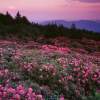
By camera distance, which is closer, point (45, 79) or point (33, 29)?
point (45, 79)

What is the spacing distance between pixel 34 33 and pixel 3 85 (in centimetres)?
7275

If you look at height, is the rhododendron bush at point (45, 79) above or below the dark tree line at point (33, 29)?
above

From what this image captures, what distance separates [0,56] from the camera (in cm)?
1759

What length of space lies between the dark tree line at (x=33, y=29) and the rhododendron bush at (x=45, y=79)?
200ft

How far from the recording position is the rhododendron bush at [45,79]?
13077mm

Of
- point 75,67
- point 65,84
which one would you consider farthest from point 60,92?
point 75,67

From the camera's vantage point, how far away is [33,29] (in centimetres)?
8912

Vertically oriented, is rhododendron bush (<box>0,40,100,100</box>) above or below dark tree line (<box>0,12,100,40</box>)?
above

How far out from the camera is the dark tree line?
82637mm

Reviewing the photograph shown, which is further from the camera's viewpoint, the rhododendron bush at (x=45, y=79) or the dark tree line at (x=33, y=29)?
the dark tree line at (x=33, y=29)

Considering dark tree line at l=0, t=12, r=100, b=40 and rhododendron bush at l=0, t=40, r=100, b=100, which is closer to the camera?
rhododendron bush at l=0, t=40, r=100, b=100

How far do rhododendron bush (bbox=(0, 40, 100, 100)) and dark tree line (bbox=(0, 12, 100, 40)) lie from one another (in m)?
60.9

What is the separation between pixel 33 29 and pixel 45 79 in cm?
7368

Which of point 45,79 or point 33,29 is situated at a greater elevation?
point 45,79
